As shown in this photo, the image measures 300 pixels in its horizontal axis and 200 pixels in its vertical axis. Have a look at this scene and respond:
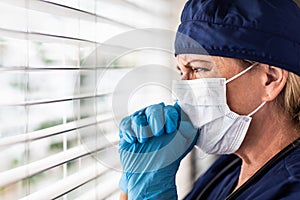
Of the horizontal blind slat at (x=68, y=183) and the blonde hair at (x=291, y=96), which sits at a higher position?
the blonde hair at (x=291, y=96)

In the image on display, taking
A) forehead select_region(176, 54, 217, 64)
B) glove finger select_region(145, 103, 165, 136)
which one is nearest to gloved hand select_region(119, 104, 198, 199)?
glove finger select_region(145, 103, 165, 136)

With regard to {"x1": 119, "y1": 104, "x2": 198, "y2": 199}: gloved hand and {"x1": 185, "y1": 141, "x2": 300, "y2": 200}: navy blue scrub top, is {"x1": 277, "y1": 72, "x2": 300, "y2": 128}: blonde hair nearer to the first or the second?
{"x1": 185, "y1": 141, "x2": 300, "y2": 200}: navy blue scrub top

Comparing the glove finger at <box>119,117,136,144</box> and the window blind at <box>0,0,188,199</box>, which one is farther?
the glove finger at <box>119,117,136,144</box>

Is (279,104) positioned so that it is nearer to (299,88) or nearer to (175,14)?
(299,88)

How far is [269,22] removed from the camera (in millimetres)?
959

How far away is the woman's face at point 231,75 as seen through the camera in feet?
3.27

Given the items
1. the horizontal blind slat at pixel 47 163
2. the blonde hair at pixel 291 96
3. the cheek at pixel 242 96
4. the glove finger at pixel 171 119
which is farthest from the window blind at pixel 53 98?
the blonde hair at pixel 291 96

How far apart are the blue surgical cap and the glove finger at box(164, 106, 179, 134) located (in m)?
0.14

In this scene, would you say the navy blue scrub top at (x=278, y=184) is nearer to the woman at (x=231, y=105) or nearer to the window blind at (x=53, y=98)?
the woman at (x=231, y=105)

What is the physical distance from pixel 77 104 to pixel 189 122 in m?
0.26

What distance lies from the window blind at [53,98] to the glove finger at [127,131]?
2cm

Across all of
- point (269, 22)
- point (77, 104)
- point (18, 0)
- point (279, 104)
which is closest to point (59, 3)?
point (18, 0)

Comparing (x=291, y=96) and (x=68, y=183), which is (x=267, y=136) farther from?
(x=68, y=183)

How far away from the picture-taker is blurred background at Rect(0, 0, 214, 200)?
0.84 metres
